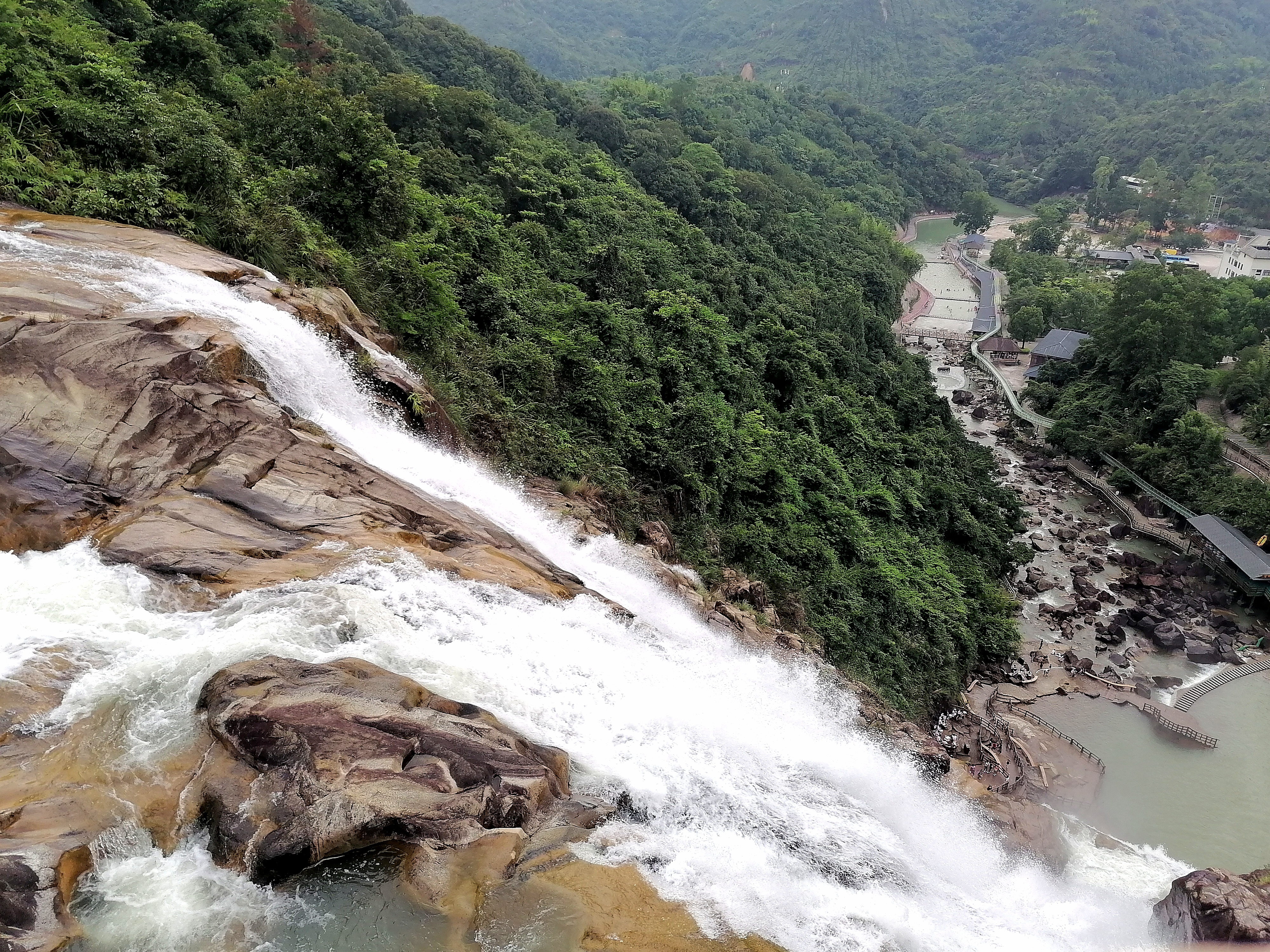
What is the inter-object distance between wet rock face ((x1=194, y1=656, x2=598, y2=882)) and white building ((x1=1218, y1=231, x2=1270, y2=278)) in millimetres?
99564

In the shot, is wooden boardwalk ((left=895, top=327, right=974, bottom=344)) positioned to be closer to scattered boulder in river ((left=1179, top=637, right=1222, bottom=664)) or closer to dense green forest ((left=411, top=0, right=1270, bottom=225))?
scattered boulder in river ((left=1179, top=637, right=1222, bottom=664))

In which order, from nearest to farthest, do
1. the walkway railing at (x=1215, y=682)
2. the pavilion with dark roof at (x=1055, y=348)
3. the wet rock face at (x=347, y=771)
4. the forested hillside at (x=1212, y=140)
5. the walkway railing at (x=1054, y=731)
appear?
the wet rock face at (x=347, y=771) → the walkway railing at (x=1054, y=731) → the walkway railing at (x=1215, y=682) → the pavilion with dark roof at (x=1055, y=348) → the forested hillside at (x=1212, y=140)

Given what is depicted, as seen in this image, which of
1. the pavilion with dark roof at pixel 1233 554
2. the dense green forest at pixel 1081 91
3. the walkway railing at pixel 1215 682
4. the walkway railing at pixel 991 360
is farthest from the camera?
the dense green forest at pixel 1081 91

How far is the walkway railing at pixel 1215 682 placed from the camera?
33.0 metres

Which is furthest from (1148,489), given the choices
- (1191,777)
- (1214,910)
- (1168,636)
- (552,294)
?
(1214,910)

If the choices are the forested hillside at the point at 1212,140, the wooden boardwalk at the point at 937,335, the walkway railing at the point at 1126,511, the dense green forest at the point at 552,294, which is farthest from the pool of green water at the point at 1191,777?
the forested hillside at the point at 1212,140

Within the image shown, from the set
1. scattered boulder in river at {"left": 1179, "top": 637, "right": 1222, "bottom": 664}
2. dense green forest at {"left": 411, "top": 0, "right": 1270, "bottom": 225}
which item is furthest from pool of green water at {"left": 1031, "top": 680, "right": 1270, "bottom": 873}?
dense green forest at {"left": 411, "top": 0, "right": 1270, "bottom": 225}

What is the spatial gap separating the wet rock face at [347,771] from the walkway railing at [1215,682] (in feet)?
102

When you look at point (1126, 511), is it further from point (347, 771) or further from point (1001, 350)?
point (347, 771)

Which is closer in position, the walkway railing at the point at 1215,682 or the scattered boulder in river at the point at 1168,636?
the walkway railing at the point at 1215,682

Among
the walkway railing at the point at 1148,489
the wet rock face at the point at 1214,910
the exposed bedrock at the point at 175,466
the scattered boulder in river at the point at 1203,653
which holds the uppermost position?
the exposed bedrock at the point at 175,466

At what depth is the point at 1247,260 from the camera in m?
94.0

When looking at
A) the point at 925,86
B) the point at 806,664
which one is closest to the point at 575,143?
the point at 806,664

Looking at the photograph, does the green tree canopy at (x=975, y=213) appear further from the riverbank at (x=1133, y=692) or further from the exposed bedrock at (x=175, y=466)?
the exposed bedrock at (x=175, y=466)
